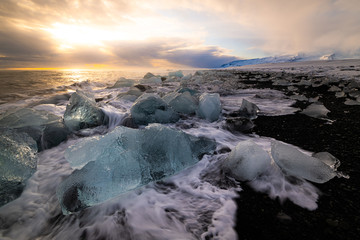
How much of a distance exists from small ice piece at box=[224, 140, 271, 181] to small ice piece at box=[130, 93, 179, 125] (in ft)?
6.06

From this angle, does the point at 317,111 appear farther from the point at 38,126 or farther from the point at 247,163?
the point at 38,126

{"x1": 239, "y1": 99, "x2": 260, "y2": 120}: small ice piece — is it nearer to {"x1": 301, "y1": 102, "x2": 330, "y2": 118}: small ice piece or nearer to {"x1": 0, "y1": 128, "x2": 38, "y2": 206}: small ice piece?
{"x1": 301, "y1": 102, "x2": 330, "y2": 118}: small ice piece

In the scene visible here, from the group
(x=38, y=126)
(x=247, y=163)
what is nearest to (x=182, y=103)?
(x=247, y=163)

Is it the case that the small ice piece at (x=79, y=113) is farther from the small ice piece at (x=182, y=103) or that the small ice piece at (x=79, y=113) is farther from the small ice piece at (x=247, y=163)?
the small ice piece at (x=247, y=163)

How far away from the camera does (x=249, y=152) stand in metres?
1.62

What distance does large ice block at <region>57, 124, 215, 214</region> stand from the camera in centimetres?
132

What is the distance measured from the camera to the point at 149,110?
3135 mm

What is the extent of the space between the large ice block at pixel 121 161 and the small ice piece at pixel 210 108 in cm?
148

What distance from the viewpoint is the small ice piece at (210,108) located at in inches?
134

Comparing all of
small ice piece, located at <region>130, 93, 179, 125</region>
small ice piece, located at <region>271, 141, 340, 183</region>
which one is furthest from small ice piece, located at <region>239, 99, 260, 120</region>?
small ice piece, located at <region>271, 141, 340, 183</region>

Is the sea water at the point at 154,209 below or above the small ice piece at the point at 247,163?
below

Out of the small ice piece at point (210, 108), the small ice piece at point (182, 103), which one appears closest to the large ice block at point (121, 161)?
the small ice piece at point (210, 108)

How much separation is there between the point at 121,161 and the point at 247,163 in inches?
44.4

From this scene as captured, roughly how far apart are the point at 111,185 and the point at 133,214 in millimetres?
285
